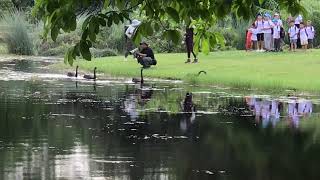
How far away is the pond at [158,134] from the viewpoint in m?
10.1

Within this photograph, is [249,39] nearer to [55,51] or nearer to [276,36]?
[276,36]

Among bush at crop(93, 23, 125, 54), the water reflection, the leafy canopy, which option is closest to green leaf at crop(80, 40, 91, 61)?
the leafy canopy

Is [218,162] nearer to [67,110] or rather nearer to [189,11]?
[189,11]

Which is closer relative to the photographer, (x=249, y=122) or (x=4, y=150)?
(x=4, y=150)

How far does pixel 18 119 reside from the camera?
15102 mm

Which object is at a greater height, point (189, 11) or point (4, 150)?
point (189, 11)

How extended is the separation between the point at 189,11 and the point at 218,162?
5.59 meters

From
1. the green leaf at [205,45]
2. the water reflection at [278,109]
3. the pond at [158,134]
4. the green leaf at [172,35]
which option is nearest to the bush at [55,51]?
the pond at [158,134]

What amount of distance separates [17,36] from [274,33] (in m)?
17.7

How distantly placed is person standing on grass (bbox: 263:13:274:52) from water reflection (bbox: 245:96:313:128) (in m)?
13.8

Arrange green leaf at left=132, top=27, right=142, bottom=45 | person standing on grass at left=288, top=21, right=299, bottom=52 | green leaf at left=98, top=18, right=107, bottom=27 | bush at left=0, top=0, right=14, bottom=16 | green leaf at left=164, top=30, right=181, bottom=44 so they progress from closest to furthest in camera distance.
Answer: green leaf at left=98, top=18, right=107, bottom=27
green leaf at left=132, top=27, right=142, bottom=45
green leaf at left=164, top=30, right=181, bottom=44
person standing on grass at left=288, top=21, right=299, bottom=52
bush at left=0, top=0, right=14, bottom=16

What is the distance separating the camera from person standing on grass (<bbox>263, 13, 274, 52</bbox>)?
3350 centimetres

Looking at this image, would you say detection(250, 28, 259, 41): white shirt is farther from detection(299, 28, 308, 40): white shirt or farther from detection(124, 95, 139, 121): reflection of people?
detection(124, 95, 139, 121): reflection of people

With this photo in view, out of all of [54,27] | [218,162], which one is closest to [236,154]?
[218,162]
